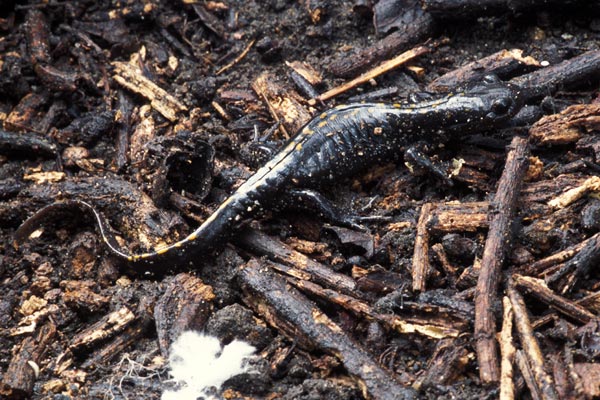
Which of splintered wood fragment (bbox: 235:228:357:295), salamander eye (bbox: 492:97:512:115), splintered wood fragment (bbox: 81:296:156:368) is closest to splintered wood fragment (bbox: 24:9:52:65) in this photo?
splintered wood fragment (bbox: 235:228:357:295)

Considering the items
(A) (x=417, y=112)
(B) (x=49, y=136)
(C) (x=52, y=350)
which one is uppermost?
(A) (x=417, y=112)

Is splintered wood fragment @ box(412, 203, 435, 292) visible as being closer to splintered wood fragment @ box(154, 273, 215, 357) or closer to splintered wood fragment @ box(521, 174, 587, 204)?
splintered wood fragment @ box(521, 174, 587, 204)

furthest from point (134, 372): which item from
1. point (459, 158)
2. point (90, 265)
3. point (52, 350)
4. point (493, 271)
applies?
point (459, 158)

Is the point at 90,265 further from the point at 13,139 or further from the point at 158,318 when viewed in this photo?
the point at 13,139

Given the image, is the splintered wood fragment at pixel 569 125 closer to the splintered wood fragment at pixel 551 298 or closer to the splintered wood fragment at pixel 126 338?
the splintered wood fragment at pixel 551 298

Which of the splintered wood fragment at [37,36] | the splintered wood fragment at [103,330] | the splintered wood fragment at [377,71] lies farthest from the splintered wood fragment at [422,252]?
the splintered wood fragment at [37,36]

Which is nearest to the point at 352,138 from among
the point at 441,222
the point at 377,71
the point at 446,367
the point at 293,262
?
the point at 377,71

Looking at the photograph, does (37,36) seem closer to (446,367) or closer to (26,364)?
(26,364)
